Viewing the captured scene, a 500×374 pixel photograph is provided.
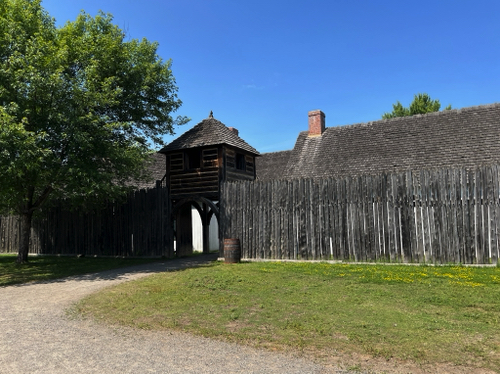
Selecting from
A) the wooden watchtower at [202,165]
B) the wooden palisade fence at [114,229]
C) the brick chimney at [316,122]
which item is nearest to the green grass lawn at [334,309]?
the wooden watchtower at [202,165]

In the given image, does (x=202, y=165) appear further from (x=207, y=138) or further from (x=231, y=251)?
(x=231, y=251)

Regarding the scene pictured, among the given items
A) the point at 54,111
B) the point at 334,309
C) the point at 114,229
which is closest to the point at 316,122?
the point at 114,229

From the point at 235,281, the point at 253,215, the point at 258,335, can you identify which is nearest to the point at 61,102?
the point at 253,215

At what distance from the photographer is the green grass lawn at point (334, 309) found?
15.9 feet

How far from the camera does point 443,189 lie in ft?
38.2

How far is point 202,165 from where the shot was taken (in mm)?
17016

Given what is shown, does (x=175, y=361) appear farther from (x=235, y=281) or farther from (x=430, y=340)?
(x=235, y=281)

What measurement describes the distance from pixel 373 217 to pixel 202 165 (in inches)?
309

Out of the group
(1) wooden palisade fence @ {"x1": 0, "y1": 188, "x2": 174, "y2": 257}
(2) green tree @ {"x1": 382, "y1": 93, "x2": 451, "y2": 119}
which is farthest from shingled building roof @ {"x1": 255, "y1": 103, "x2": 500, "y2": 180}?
(2) green tree @ {"x1": 382, "y1": 93, "x2": 451, "y2": 119}

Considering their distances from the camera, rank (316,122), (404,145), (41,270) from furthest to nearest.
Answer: (316,122), (404,145), (41,270)

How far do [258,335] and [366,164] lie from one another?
13808 mm

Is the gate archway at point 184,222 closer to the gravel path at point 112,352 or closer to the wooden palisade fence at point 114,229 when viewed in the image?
the wooden palisade fence at point 114,229

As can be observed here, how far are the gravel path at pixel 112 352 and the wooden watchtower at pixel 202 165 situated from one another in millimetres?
10190

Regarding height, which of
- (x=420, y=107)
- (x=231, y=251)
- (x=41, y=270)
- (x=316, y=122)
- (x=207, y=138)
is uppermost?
(x=420, y=107)
